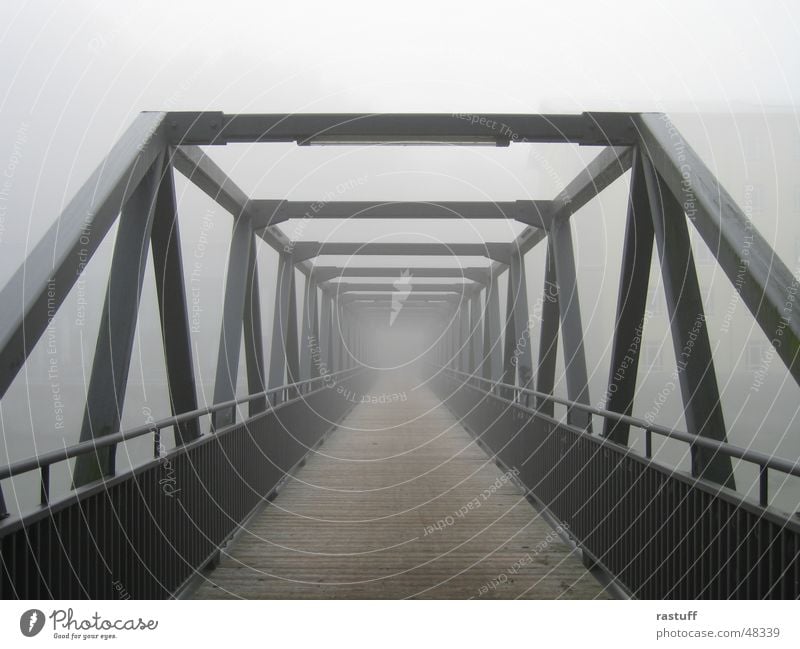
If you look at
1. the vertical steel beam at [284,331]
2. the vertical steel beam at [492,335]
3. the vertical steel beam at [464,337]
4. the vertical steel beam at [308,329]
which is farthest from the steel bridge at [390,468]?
the vertical steel beam at [464,337]

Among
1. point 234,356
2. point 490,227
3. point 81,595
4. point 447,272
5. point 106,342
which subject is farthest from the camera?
point 447,272

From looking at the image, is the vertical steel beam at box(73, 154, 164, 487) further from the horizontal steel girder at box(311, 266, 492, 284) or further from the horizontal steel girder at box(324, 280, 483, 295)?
the horizontal steel girder at box(324, 280, 483, 295)

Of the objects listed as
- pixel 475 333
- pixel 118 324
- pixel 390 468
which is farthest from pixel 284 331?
pixel 475 333

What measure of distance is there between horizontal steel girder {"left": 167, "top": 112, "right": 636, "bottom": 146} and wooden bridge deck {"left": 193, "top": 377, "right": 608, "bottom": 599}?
3002 millimetres

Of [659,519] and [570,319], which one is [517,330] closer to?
[570,319]

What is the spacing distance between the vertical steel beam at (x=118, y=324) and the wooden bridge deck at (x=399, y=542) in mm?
1392

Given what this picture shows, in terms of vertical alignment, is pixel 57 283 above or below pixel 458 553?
above

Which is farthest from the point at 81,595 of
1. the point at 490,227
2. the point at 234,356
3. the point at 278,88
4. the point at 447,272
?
the point at 447,272

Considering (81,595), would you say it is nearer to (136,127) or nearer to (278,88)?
(136,127)

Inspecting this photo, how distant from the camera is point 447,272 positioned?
18.6 m

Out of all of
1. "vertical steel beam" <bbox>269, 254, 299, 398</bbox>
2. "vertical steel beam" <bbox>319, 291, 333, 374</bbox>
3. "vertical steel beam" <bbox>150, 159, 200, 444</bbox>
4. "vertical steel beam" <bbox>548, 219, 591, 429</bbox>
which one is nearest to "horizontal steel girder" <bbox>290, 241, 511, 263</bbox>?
"vertical steel beam" <bbox>269, 254, 299, 398</bbox>

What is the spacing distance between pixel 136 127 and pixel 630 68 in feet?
10.1

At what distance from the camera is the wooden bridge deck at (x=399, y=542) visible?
539cm

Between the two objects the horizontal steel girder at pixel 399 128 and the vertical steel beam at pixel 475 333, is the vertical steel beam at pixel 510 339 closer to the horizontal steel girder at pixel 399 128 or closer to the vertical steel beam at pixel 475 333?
the vertical steel beam at pixel 475 333
